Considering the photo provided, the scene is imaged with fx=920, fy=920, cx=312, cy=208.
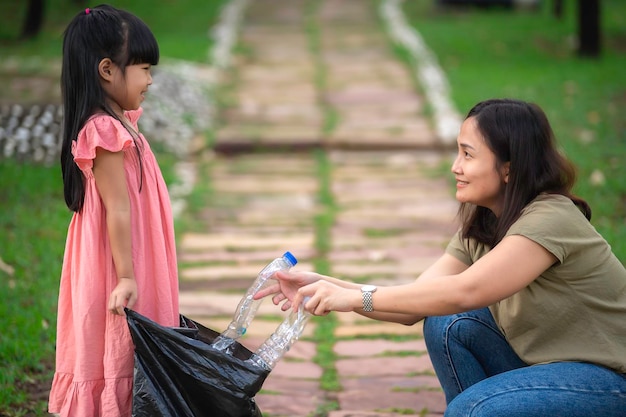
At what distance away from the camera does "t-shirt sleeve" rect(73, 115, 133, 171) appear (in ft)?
8.88

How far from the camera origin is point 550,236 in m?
2.69

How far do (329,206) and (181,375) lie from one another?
13.4 feet

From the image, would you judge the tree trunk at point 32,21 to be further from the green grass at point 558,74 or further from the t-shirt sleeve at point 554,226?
the t-shirt sleeve at point 554,226

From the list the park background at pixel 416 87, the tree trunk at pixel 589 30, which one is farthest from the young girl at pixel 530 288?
the tree trunk at pixel 589 30

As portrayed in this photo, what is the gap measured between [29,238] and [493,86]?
5709mm

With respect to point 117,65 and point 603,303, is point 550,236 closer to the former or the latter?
point 603,303

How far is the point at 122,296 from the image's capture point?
2.71m

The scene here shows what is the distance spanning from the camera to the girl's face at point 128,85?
2820mm

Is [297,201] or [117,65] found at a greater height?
[117,65]

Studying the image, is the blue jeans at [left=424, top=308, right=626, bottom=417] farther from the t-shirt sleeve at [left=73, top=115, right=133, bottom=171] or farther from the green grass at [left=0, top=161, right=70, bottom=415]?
the green grass at [left=0, top=161, right=70, bottom=415]

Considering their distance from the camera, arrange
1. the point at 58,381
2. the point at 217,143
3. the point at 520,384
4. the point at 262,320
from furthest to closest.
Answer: the point at 217,143, the point at 262,320, the point at 58,381, the point at 520,384

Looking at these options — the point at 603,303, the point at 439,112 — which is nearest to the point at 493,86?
the point at 439,112

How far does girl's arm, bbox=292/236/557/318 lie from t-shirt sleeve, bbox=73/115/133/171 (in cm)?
71

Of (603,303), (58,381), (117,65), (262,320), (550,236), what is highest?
(117,65)
